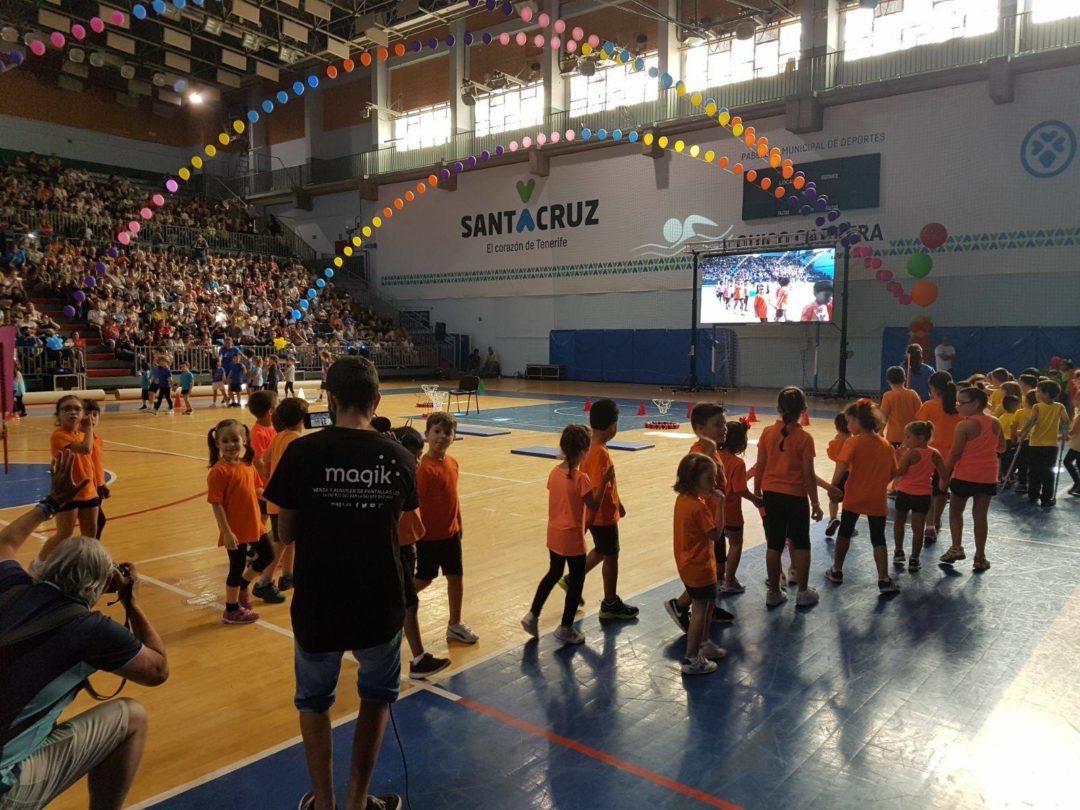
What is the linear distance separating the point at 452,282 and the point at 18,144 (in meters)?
18.4

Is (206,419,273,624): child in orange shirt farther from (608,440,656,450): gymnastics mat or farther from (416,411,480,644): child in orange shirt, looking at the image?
(608,440,656,450): gymnastics mat

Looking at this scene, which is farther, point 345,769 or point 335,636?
point 345,769

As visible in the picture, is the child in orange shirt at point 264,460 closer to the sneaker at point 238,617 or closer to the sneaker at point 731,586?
the sneaker at point 238,617

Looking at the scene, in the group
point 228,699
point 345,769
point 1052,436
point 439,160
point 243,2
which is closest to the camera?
point 345,769

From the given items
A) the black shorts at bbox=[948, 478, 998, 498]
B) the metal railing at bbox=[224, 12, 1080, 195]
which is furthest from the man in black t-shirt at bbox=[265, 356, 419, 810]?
the metal railing at bbox=[224, 12, 1080, 195]

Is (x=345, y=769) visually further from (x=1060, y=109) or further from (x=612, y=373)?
(x=612, y=373)

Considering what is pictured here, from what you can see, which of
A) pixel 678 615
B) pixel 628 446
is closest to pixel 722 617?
pixel 678 615

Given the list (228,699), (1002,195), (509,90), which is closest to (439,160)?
(509,90)

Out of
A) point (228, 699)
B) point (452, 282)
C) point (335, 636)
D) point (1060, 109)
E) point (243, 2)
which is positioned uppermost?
point (243, 2)

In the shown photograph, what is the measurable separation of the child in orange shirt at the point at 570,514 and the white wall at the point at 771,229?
19.6 meters

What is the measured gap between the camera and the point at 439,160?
3031 cm

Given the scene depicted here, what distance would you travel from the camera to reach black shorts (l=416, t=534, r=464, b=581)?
446 centimetres

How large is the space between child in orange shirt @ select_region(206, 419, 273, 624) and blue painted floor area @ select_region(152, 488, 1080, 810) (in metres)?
1.75

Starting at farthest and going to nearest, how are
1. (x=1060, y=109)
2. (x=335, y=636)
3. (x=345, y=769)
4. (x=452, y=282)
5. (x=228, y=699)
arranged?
(x=452, y=282) < (x=1060, y=109) < (x=228, y=699) < (x=345, y=769) < (x=335, y=636)
